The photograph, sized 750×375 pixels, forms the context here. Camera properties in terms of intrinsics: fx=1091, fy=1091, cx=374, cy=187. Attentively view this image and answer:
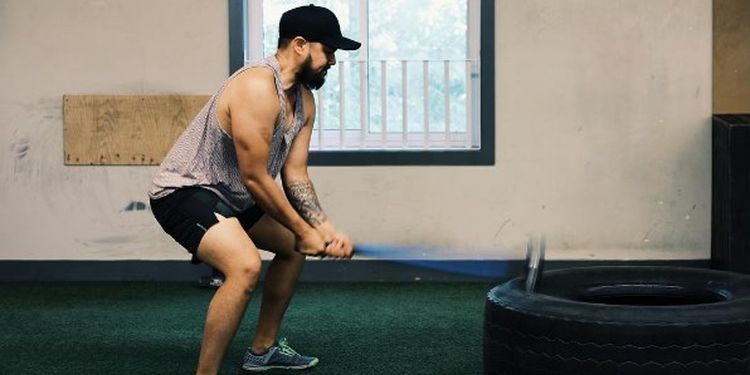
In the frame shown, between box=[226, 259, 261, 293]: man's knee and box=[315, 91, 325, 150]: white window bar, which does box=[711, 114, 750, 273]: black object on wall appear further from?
box=[226, 259, 261, 293]: man's knee

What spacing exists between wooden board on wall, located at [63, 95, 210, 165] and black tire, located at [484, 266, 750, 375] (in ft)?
11.4

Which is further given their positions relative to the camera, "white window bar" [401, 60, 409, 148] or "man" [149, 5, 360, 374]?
"white window bar" [401, 60, 409, 148]

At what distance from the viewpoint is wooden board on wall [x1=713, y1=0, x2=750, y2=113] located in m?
6.18

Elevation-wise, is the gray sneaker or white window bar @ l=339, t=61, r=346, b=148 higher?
white window bar @ l=339, t=61, r=346, b=148

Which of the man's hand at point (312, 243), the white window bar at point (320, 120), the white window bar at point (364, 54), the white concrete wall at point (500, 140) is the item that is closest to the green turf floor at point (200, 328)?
the white concrete wall at point (500, 140)

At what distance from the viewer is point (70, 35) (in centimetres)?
624

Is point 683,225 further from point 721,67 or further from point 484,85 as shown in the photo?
point 484,85

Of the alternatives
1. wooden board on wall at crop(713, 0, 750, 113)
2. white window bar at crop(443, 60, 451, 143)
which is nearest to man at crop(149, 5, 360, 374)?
white window bar at crop(443, 60, 451, 143)

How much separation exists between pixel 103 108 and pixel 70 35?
1.50 ft

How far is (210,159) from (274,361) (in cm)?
88

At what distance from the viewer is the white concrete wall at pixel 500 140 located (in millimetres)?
6211

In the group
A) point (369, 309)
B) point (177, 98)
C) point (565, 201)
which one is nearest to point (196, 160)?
point (369, 309)

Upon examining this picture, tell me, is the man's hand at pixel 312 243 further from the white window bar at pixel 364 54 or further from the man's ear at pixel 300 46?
the white window bar at pixel 364 54

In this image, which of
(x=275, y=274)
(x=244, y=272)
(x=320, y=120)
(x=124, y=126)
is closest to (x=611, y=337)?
(x=244, y=272)
